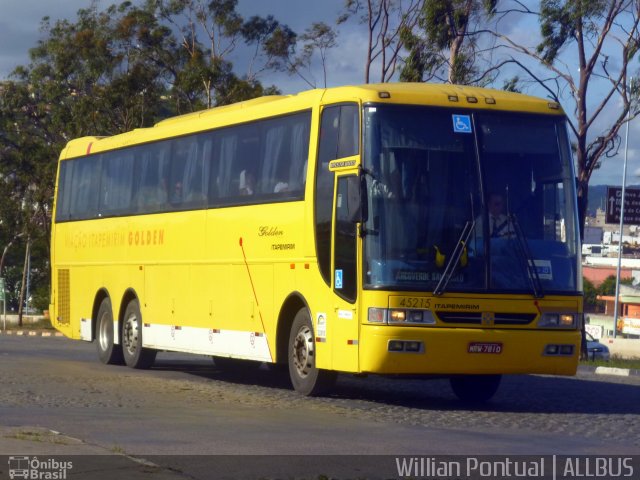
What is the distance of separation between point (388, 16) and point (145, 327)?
1862 cm

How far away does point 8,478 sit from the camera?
799 cm

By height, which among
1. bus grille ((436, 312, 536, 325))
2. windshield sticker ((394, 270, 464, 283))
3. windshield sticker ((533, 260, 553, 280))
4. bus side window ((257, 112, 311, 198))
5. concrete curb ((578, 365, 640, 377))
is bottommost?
concrete curb ((578, 365, 640, 377))

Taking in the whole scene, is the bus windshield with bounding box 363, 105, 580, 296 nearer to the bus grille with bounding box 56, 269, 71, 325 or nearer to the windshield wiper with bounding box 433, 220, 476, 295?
the windshield wiper with bounding box 433, 220, 476, 295

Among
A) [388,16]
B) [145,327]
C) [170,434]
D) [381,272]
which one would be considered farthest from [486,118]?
[388,16]

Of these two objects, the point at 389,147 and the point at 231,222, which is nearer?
the point at 389,147

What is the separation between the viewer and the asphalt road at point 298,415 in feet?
34.0

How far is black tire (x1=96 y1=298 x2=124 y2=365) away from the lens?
2131 cm

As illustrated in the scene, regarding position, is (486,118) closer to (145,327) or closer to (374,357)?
(374,357)

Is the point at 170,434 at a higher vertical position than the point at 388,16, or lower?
lower

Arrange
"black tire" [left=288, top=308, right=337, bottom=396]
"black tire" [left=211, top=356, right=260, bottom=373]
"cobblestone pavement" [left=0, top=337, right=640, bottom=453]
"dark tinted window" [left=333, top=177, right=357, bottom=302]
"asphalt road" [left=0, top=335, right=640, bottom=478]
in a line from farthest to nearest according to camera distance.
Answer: "black tire" [left=211, top=356, right=260, bottom=373], "black tire" [left=288, top=308, right=337, bottom=396], "dark tinted window" [left=333, top=177, right=357, bottom=302], "cobblestone pavement" [left=0, top=337, right=640, bottom=453], "asphalt road" [left=0, top=335, right=640, bottom=478]

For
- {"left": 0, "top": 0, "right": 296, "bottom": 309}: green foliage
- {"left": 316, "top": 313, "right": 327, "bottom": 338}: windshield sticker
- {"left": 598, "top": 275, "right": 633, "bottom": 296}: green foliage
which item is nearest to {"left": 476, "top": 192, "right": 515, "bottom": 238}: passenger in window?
{"left": 316, "top": 313, "right": 327, "bottom": 338}: windshield sticker

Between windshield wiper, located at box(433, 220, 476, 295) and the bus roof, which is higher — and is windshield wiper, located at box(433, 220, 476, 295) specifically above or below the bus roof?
below

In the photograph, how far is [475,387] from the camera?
15.8 meters

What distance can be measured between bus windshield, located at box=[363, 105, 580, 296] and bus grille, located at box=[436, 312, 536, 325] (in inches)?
10.8
